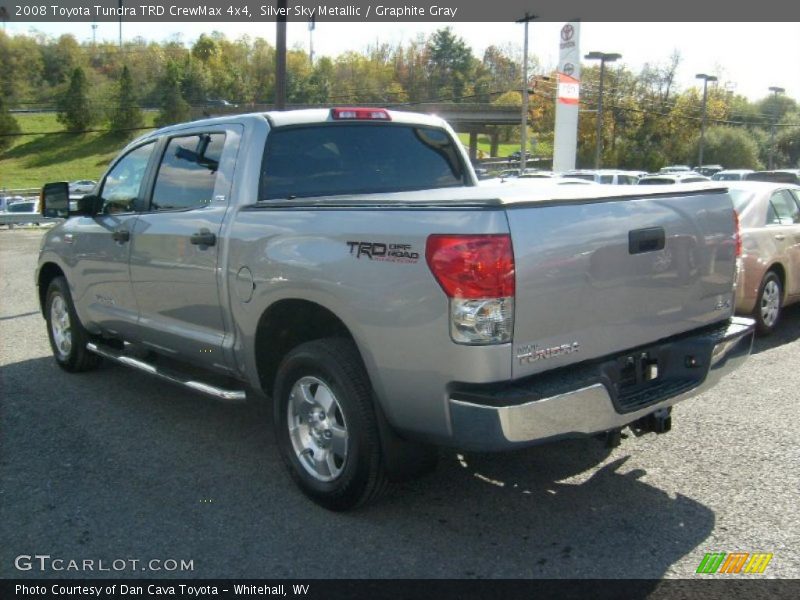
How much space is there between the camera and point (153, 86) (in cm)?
7912

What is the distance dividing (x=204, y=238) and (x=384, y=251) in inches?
61.1

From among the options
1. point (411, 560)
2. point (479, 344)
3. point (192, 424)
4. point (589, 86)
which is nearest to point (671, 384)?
point (479, 344)

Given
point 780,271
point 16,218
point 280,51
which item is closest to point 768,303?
point 780,271

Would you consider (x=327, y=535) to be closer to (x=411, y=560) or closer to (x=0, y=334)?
(x=411, y=560)

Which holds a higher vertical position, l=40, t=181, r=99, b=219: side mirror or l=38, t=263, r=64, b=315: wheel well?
l=40, t=181, r=99, b=219: side mirror

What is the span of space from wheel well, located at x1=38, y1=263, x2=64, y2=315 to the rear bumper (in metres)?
4.71

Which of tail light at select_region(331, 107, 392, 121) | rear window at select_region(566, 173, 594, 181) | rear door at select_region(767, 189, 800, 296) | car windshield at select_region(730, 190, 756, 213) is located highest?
tail light at select_region(331, 107, 392, 121)

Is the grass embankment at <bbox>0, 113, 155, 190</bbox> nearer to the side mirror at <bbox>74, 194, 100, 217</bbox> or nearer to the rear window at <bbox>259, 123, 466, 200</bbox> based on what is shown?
the side mirror at <bbox>74, 194, 100, 217</bbox>

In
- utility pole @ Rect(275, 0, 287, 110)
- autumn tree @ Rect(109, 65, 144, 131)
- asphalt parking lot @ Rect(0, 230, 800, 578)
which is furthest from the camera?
autumn tree @ Rect(109, 65, 144, 131)

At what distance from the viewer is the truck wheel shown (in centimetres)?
351

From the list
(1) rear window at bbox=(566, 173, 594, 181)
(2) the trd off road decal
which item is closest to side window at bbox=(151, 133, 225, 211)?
(2) the trd off road decal

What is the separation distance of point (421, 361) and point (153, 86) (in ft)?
274

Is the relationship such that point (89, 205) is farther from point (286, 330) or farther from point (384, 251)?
point (384, 251)

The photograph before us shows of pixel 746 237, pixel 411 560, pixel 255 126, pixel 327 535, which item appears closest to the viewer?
pixel 411 560
